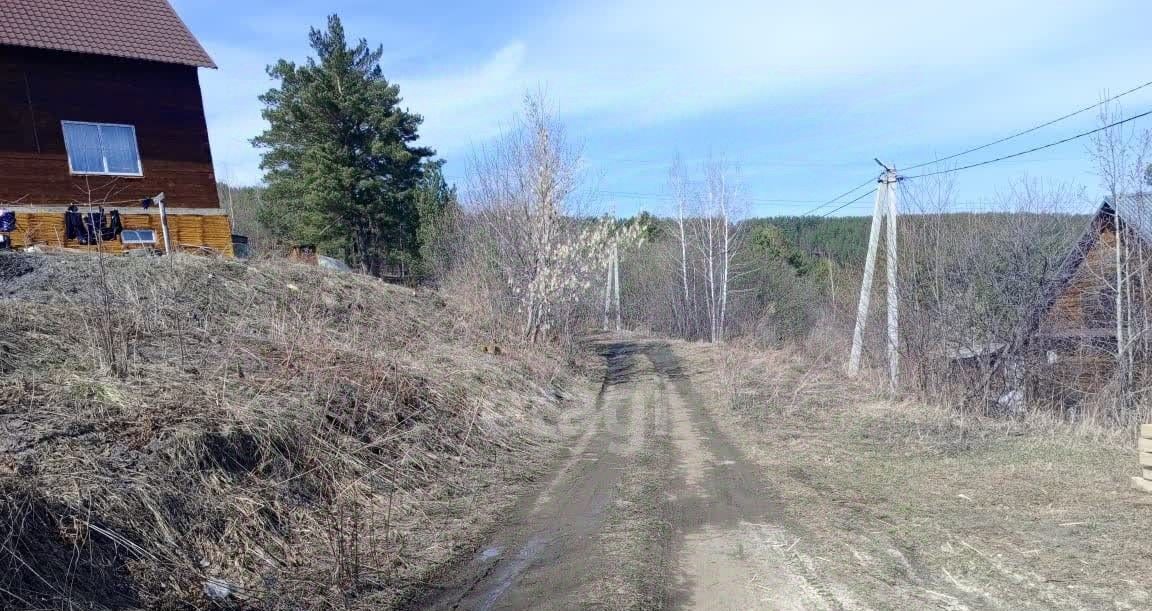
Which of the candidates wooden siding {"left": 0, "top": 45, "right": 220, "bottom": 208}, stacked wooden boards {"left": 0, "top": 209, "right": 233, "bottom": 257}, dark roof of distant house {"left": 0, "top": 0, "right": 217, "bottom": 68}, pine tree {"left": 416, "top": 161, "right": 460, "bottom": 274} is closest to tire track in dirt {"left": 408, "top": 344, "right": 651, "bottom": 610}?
stacked wooden boards {"left": 0, "top": 209, "right": 233, "bottom": 257}

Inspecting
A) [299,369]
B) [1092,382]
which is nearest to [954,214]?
[1092,382]

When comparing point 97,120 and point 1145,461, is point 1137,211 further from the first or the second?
point 97,120

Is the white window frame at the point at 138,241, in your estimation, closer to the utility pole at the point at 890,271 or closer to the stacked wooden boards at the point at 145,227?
the stacked wooden boards at the point at 145,227

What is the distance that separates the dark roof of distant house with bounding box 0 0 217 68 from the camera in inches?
677

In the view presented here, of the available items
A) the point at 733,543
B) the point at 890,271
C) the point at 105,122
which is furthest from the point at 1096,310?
the point at 105,122

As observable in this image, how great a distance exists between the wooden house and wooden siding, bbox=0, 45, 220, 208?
0.02m

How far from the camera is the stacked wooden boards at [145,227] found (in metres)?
16.5

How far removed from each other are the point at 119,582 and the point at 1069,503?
796cm

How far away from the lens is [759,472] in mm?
8875

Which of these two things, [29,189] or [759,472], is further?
[29,189]

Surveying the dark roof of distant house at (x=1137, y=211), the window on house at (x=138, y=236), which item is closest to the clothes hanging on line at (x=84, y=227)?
the window on house at (x=138, y=236)

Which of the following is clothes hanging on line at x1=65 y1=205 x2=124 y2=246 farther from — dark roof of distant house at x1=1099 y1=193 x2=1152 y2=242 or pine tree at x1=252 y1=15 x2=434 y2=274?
dark roof of distant house at x1=1099 y1=193 x2=1152 y2=242

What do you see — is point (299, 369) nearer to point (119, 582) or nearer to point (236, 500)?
point (236, 500)

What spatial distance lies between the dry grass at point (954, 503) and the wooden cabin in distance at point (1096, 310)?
4.36 m
